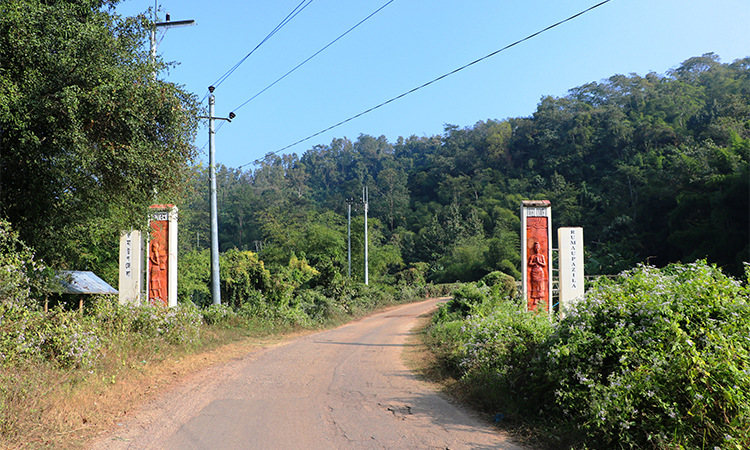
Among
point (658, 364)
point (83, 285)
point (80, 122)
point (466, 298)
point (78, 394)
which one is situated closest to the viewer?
point (658, 364)

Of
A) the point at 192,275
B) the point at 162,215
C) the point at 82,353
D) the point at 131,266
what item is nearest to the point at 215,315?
the point at 131,266

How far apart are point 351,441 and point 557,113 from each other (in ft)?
246

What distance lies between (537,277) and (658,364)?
373 inches

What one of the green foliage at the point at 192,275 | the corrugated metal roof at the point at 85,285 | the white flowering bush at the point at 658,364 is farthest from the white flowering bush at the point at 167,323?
the green foliage at the point at 192,275

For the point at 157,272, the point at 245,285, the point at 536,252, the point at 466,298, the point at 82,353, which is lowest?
the point at 466,298

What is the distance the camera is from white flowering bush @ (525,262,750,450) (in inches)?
172

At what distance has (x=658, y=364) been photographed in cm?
475

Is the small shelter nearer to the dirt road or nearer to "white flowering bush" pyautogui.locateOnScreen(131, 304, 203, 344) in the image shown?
"white flowering bush" pyautogui.locateOnScreen(131, 304, 203, 344)

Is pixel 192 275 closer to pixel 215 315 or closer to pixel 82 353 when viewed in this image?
pixel 215 315

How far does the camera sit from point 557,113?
7338 cm

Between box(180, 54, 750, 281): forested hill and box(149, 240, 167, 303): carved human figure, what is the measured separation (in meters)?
18.8

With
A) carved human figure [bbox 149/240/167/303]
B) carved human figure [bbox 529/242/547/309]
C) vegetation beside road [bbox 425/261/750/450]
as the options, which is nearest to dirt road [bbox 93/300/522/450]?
vegetation beside road [bbox 425/261/750/450]

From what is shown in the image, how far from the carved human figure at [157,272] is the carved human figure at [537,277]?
33.2 ft

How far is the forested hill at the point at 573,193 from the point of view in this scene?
35219 mm
